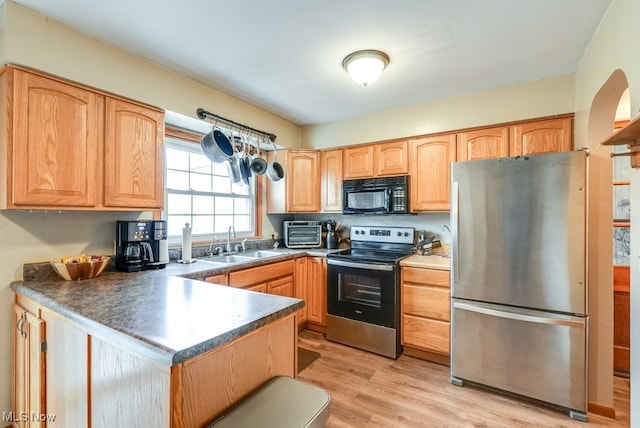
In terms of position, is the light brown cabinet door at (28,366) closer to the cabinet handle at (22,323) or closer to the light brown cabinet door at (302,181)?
the cabinet handle at (22,323)

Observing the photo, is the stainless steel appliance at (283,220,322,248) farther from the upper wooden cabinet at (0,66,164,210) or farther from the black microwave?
the upper wooden cabinet at (0,66,164,210)

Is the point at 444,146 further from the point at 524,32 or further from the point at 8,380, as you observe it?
the point at 8,380

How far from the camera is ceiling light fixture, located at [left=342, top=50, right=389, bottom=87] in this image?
2.01 m

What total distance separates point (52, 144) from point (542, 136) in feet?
11.3

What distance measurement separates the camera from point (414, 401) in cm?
205

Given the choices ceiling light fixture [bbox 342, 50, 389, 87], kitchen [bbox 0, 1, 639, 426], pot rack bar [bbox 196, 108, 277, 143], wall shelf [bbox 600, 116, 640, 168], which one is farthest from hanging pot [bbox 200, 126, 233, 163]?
wall shelf [bbox 600, 116, 640, 168]

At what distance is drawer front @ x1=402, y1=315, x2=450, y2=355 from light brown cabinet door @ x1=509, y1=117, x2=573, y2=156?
5.35 ft

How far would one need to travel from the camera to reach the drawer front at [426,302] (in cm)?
250

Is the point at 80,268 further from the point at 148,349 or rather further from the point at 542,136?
the point at 542,136

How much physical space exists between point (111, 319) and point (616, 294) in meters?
3.46

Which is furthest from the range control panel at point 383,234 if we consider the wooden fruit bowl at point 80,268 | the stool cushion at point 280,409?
the wooden fruit bowl at point 80,268

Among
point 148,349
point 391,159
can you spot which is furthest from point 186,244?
point 391,159

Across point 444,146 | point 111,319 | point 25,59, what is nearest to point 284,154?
point 444,146

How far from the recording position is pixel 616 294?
2.39m
